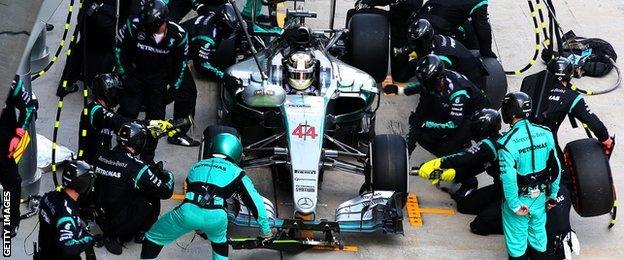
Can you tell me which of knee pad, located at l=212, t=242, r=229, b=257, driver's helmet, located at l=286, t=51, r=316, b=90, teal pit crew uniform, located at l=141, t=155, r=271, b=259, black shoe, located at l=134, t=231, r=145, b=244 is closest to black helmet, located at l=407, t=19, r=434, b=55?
driver's helmet, located at l=286, t=51, r=316, b=90

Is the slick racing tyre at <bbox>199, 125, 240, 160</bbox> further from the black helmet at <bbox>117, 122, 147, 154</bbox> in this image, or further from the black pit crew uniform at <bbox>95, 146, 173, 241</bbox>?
the black helmet at <bbox>117, 122, 147, 154</bbox>

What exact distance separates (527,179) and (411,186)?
205 cm

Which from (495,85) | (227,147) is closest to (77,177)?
(227,147)

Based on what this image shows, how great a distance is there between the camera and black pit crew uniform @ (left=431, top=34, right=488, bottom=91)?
13961 mm

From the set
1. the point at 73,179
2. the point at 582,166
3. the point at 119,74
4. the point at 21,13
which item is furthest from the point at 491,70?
the point at 73,179

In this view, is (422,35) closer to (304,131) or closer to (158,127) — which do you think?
(304,131)

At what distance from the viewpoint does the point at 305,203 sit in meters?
11.9

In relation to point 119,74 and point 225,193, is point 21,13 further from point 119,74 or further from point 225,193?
point 225,193

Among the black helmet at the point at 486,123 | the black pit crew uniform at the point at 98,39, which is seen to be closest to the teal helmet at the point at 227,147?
the black helmet at the point at 486,123

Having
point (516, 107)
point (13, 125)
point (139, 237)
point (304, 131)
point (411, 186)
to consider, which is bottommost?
point (411, 186)

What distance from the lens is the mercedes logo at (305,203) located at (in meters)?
11.9

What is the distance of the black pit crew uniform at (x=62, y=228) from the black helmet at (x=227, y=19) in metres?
4.17

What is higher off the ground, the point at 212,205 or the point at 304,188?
the point at 212,205

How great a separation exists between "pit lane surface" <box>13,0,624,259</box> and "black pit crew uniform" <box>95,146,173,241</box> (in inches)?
11.4
